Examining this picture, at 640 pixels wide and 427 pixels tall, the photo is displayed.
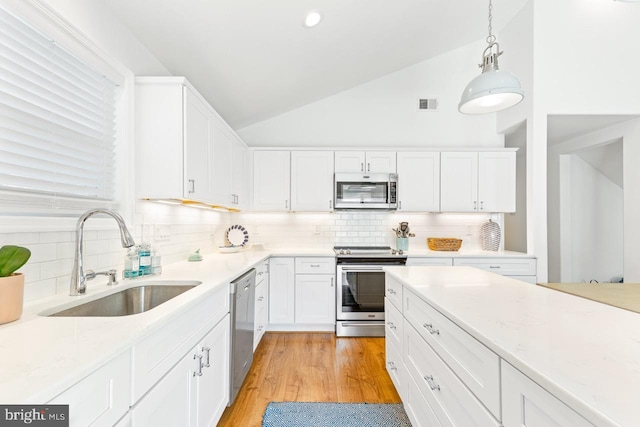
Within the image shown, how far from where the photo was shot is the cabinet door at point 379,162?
12.2 ft

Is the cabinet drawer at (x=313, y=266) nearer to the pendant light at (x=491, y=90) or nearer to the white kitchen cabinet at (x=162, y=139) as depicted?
the white kitchen cabinet at (x=162, y=139)

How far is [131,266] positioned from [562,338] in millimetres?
2060

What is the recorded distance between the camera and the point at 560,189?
459 centimetres

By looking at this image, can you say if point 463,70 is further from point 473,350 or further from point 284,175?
point 473,350

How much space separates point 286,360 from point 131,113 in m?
2.33

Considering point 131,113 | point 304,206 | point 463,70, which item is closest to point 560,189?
point 463,70

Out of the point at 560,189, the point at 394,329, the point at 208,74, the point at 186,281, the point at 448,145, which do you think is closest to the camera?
the point at 186,281

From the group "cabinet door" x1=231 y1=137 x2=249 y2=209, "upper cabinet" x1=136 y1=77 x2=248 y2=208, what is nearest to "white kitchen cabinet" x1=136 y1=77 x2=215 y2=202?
"upper cabinet" x1=136 y1=77 x2=248 y2=208

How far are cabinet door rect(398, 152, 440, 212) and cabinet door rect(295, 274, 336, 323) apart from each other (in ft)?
4.66

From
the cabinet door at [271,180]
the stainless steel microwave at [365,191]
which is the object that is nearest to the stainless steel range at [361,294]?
the stainless steel microwave at [365,191]

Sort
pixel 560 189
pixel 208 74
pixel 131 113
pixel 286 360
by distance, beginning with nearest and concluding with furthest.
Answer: pixel 131 113, pixel 208 74, pixel 286 360, pixel 560 189

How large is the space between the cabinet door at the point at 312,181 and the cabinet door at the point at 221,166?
3.11 ft

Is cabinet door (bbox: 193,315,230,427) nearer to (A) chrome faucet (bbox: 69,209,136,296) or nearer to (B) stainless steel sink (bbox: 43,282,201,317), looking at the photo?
(B) stainless steel sink (bbox: 43,282,201,317)

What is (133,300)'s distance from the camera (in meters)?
1.65
